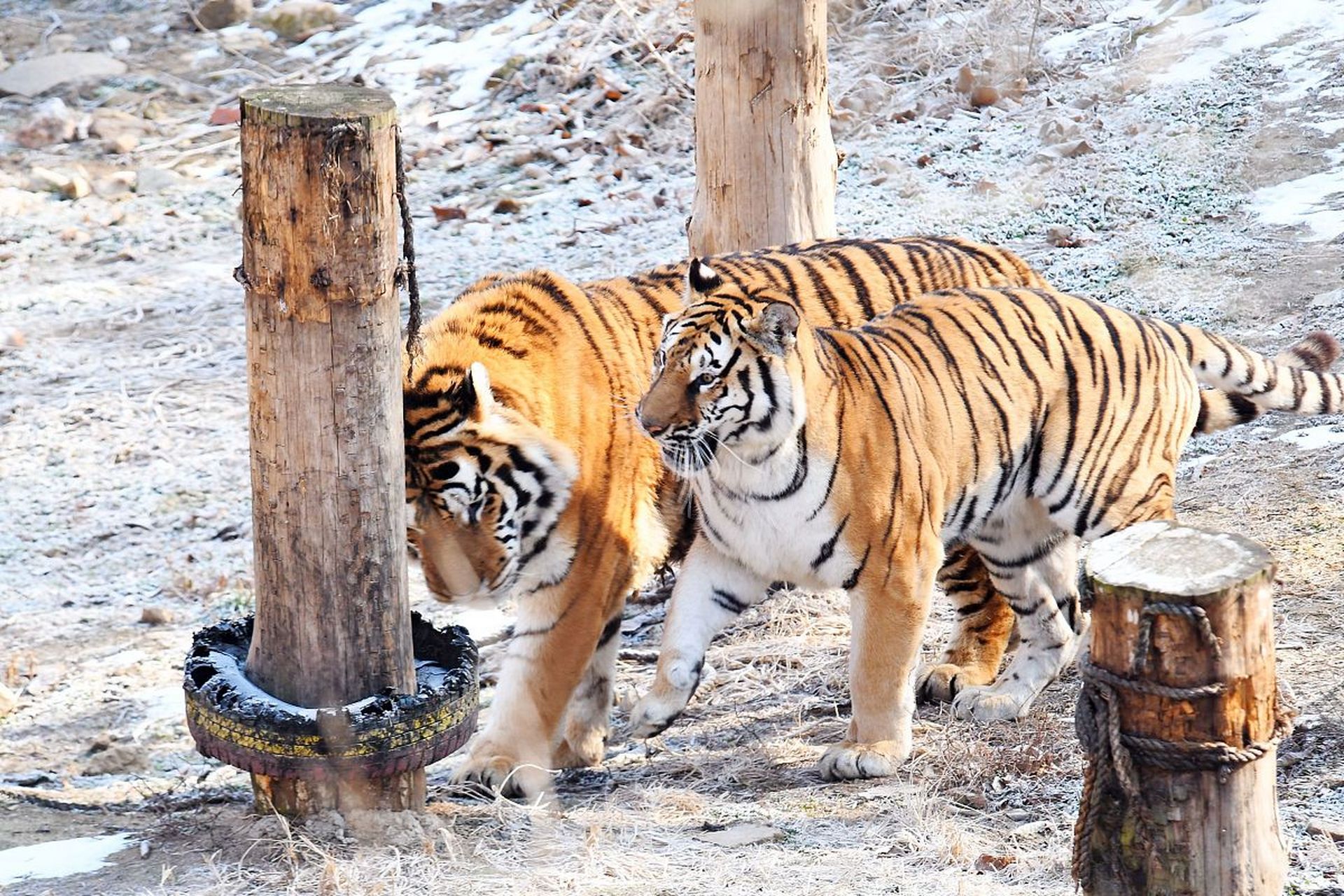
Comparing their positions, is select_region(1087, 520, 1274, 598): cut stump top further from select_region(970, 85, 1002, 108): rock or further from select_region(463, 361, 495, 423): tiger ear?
select_region(970, 85, 1002, 108): rock

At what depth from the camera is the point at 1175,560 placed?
8.26 ft

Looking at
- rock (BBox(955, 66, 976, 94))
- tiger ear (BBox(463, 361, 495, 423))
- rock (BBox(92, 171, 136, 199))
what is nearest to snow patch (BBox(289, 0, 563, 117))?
rock (BBox(92, 171, 136, 199))

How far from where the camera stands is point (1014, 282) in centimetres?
476

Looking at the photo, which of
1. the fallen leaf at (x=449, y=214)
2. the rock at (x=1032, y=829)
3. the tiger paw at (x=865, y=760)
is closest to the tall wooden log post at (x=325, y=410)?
the tiger paw at (x=865, y=760)

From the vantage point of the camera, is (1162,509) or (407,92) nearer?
(1162,509)

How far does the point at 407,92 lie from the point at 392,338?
6.74 metres

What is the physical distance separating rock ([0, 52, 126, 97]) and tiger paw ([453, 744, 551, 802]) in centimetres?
747

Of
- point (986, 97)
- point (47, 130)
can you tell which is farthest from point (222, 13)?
point (986, 97)

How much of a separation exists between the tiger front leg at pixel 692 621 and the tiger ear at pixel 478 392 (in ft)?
2.21

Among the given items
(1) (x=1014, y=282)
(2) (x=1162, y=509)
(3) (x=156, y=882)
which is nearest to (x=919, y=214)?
(1) (x=1014, y=282)

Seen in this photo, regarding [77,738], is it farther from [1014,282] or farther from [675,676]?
[1014,282]

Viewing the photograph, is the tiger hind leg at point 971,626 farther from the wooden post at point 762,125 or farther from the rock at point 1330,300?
the rock at point 1330,300

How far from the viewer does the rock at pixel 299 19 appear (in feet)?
34.8

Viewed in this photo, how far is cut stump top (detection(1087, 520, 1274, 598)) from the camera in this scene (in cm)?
244
